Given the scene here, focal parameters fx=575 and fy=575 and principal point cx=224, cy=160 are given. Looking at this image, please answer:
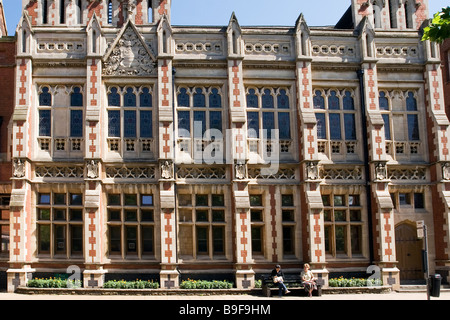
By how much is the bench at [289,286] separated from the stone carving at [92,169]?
792 cm

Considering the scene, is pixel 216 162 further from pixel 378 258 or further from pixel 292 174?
pixel 378 258

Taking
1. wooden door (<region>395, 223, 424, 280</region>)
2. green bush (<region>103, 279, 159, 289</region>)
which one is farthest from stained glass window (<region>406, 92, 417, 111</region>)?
green bush (<region>103, 279, 159, 289</region>)

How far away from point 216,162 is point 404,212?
8.56 m

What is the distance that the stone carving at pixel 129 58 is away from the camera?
24578 millimetres

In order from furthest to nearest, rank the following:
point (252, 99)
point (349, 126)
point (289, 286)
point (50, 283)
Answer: point (349, 126) < point (252, 99) < point (50, 283) < point (289, 286)

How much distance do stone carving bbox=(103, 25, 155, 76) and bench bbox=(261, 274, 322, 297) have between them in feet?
32.9

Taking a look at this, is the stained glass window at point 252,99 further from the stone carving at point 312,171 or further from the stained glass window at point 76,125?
the stained glass window at point 76,125

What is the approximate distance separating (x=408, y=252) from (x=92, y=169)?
1403cm

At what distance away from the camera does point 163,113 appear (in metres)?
24.0

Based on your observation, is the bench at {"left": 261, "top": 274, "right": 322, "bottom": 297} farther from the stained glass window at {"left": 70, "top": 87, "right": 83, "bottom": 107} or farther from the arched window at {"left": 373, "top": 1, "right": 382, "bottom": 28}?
the arched window at {"left": 373, "top": 1, "right": 382, "bottom": 28}

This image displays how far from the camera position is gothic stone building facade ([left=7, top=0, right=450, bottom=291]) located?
23578 millimetres

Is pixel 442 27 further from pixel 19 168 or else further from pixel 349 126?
pixel 19 168

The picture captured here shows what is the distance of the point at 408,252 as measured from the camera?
991 inches

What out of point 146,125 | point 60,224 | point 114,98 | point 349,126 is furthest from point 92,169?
point 349,126
